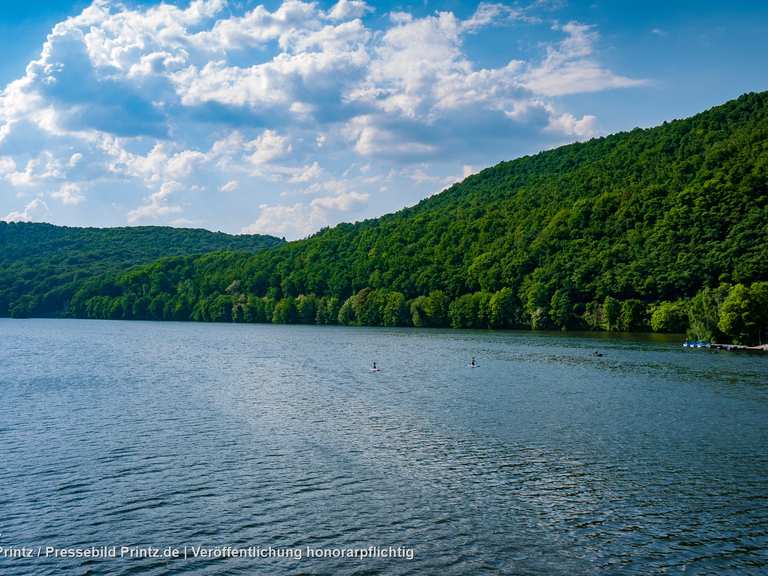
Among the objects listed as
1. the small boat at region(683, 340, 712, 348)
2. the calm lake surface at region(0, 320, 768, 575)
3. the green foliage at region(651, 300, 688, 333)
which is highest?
the green foliage at region(651, 300, 688, 333)

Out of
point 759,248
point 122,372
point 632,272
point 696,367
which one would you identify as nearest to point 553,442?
point 696,367

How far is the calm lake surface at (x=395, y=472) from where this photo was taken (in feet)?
74.6

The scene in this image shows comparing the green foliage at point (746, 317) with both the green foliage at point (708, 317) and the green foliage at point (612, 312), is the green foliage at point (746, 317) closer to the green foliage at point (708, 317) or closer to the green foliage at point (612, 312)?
the green foliage at point (708, 317)

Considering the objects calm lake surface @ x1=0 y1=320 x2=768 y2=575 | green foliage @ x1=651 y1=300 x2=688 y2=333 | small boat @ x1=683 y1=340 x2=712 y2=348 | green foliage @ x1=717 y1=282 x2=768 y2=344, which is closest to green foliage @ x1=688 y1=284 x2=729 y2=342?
small boat @ x1=683 y1=340 x2=712 y2=348

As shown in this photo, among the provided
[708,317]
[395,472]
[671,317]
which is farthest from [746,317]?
[395,472]

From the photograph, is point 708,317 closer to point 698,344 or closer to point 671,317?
point 698,344

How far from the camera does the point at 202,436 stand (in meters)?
39.2

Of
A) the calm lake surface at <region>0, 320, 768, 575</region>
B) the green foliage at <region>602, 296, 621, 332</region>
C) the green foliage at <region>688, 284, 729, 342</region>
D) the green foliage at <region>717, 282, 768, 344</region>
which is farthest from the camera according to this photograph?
the green foliage at <region>602, 296, 621, 332</region>

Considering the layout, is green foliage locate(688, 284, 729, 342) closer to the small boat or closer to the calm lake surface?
the small boat

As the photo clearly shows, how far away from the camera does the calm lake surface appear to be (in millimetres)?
22734

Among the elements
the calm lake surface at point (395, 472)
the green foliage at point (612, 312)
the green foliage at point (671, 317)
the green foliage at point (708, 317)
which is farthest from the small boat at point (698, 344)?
the green foliage at point (612, 312)

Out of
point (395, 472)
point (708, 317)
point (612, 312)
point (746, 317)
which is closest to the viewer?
point (395, 472)

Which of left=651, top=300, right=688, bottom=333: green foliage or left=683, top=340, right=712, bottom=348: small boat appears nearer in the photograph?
left=683, top=340, right=712, bottom=348: small boat

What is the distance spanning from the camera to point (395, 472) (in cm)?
3169
